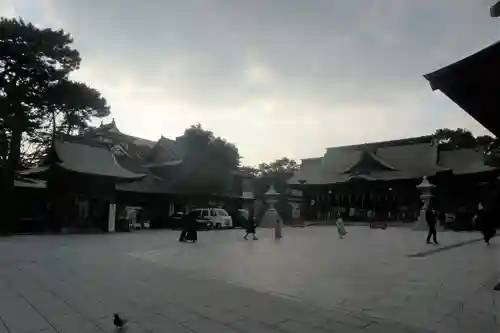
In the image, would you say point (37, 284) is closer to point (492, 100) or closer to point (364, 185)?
point (492, 100)

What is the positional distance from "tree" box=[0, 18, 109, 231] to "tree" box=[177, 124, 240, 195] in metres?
10.8

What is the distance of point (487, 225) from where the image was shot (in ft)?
53.5

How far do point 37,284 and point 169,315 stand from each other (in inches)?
147

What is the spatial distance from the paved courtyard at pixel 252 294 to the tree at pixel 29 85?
597 inches

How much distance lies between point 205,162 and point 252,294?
30.7m

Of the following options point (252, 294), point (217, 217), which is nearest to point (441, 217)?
point (217, 217)

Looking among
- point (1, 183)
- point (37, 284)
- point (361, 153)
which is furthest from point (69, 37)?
point (361, 153)

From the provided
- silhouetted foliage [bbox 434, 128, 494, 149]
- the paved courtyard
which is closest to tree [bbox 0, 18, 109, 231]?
the paved courtyard

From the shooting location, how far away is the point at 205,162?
122 ft

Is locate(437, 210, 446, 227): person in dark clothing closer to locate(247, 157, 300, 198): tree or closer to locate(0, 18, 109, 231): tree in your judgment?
locate(247, 157, 300, 198): tree

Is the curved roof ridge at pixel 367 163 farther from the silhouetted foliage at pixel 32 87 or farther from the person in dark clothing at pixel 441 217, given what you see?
the silhouetted foliage at pixel 32 87

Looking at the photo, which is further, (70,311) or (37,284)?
(37,284)

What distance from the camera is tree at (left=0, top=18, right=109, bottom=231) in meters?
24.3

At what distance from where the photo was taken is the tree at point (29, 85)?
24328 millimetres
